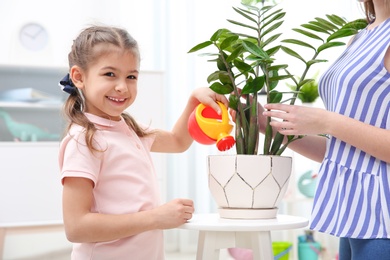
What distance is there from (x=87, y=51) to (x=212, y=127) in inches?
13.2

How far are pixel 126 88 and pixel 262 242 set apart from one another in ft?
1.47

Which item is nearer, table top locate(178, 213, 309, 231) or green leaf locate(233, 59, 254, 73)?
table top locate(178, 213, 309, 231)

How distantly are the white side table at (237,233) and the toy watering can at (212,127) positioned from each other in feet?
0.57

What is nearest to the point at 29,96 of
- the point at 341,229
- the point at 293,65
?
the point at 293,65

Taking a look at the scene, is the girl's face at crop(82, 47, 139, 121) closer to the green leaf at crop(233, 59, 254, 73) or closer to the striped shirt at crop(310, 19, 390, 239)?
the green leaf at crop(233, 59, 254, 73)

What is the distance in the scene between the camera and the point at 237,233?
1.20 m

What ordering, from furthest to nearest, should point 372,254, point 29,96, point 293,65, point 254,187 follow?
point 293,65
point 29,96
point 254,187
point 372,254

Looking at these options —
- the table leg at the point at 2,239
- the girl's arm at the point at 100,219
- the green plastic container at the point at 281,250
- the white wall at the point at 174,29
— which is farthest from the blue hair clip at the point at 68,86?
the white wall at the point at 174,29

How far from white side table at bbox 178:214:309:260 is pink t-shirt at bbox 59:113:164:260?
114mm

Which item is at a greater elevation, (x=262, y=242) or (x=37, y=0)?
(x=37, y=0)

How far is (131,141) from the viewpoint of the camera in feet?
4.25

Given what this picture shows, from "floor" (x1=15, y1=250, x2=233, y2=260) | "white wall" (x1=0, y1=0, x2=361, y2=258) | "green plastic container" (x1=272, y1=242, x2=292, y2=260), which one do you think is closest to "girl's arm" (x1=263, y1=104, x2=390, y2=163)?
"green plastic container" (x1=272, y1=242, x2=292, y2=260)

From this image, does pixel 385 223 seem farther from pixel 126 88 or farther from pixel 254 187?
pixel 126 88

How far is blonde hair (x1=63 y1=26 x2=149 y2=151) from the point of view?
1249 mm
